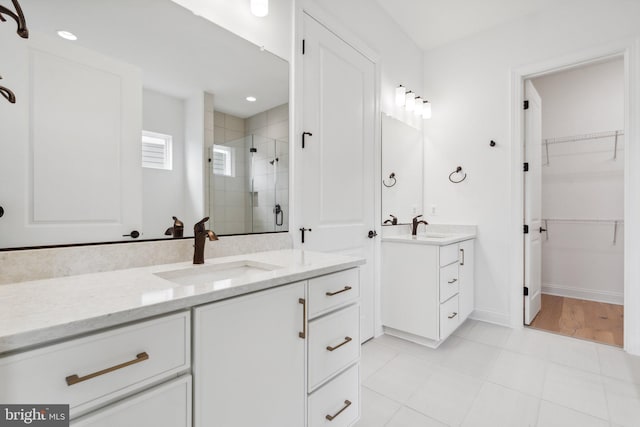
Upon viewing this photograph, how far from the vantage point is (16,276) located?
0.96m

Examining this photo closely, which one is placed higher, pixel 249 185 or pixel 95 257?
pixel 249 185

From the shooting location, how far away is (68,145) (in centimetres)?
106

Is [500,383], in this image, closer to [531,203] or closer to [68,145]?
[531,203]

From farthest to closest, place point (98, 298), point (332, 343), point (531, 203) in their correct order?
point (531, 203) < point (332, 343) < point (98, 298)

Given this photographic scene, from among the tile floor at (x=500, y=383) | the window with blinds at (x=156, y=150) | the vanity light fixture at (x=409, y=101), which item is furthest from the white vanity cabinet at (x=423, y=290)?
the window with blinds at (x=156, y=150)

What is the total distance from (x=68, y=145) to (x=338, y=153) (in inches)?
61.3

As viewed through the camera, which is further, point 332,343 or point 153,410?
point 332,343

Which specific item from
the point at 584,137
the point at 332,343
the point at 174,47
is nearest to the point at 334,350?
the point at 332,343

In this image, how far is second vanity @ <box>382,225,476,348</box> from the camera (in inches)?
91.2

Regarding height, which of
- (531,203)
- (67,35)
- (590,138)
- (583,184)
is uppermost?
(590,138)

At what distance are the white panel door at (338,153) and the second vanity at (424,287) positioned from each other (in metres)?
0.18

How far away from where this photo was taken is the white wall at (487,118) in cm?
259

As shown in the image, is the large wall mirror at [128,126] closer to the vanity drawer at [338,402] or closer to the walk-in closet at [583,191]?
the vanity drawer at [338,402]

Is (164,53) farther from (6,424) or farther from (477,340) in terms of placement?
(477,340)
